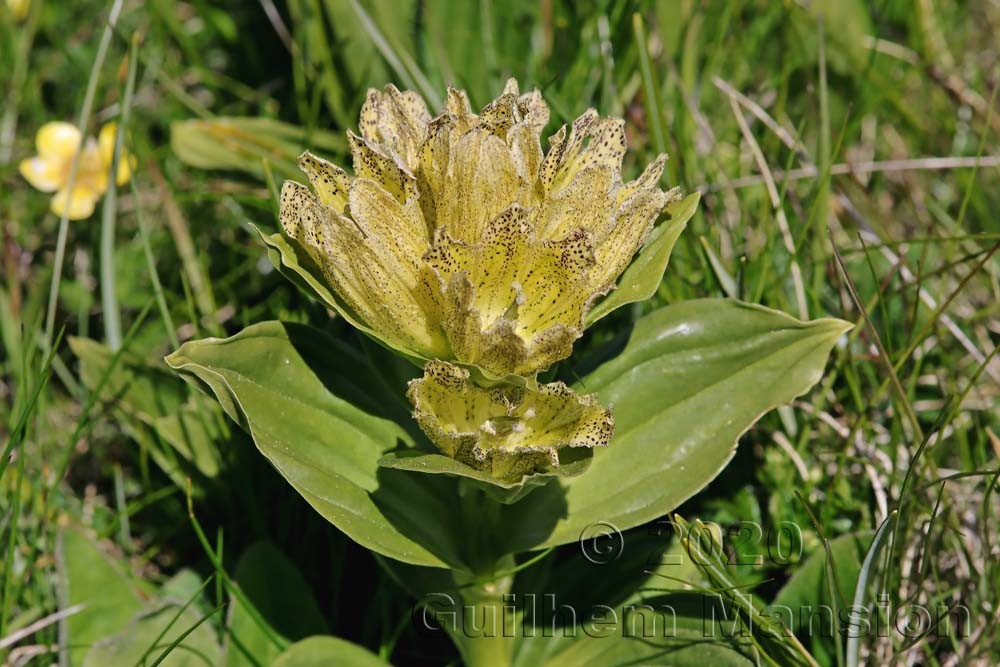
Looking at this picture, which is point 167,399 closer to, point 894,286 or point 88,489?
point 88,489

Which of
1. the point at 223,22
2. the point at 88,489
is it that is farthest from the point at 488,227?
the point at 223,22

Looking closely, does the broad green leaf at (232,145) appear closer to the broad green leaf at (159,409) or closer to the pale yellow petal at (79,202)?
the pale yellow petal at (79,202)

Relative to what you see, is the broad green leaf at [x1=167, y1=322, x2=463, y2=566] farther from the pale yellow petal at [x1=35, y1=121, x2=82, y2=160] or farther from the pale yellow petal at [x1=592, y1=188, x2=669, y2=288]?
the pale yellow petal at [x1=35, y1=121, x2=82, y2=160]

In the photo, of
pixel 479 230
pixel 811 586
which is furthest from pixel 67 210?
pixel 811 586

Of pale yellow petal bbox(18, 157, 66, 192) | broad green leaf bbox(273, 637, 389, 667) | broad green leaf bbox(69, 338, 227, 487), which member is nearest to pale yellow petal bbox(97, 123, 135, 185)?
pale yellow petal bbox(18, 157, 66, 192)

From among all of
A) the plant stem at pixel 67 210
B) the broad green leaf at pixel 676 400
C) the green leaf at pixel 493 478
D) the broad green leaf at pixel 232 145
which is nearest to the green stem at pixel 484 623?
the broad green leaf at pixel 676 400

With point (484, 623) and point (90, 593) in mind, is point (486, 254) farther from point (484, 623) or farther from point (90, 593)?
point (90, 593)

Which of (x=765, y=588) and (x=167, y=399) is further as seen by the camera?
(x=167, y=399)
